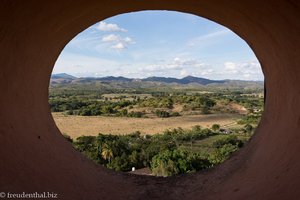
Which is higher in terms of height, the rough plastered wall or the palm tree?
the rough plastered wall

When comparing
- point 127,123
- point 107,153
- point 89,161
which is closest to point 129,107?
point 127,123

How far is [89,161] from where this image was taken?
5.97m

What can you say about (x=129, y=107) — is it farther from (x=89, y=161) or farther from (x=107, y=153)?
(x=89, y=161)

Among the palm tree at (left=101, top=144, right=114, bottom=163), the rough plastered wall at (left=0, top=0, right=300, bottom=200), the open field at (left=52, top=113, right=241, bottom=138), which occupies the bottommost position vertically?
the open field at (left=52, top=113, right=241, bottom=138)

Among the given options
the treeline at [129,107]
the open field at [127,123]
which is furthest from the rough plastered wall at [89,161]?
the treeline at [129,107]

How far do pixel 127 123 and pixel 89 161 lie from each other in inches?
2110

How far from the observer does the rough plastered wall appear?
145 inches

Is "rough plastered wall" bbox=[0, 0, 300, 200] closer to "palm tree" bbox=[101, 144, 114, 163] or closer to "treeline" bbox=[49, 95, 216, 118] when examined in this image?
"palm tree" bbox=[101, 144, 114, 163]

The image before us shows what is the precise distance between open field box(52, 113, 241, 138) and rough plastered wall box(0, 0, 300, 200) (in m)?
41.7

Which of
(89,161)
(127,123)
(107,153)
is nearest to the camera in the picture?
(89,161)

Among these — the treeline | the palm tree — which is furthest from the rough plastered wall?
the treeline

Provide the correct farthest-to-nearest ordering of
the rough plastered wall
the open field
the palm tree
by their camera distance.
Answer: the open field
the palm tree
the rough plastered wall

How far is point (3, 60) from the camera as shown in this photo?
366 cm

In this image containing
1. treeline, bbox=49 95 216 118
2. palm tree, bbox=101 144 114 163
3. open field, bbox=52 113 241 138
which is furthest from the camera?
treeline, bbox=49 95 216 118
